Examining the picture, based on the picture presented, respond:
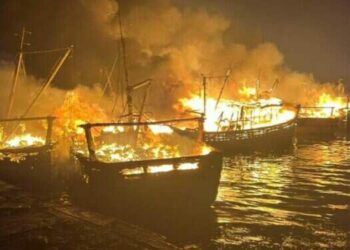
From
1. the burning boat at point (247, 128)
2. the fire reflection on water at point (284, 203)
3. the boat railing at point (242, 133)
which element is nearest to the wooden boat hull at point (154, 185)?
the fire reflection on water at point (284, 203)

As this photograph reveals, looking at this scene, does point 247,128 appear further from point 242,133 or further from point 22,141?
point 22,141

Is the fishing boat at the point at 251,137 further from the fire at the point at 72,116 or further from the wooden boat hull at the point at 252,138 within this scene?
the fire at the point at 72,116

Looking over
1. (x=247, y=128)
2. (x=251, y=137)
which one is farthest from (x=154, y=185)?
(x=247, y=128)

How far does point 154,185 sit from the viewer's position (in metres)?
12.4

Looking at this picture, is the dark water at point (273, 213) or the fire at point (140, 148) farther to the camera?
the fire at point (140, 148)

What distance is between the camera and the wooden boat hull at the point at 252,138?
27.4 metres

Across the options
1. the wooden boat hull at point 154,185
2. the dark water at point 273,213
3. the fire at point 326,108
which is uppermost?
the fire at point 326,108

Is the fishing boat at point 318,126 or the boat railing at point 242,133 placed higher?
the fishing boat at point 318,126

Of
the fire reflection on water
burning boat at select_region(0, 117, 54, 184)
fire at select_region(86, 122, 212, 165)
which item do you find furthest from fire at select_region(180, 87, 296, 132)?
burning boat at select_region(0, 117, 54, 184)

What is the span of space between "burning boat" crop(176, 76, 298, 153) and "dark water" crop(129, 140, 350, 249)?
4864 mm

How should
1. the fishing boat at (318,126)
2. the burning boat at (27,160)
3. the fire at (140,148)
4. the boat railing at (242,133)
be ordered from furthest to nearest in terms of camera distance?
the fishing boat at (318,126) → the boat railing at (242,133) → the burning boat at (27,160) → the fire at (140,148)

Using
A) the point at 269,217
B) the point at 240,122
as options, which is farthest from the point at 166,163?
the point at 240,122

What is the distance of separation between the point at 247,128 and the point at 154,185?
18744 millimetres

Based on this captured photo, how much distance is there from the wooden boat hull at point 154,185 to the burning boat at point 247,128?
13698 millimetres
